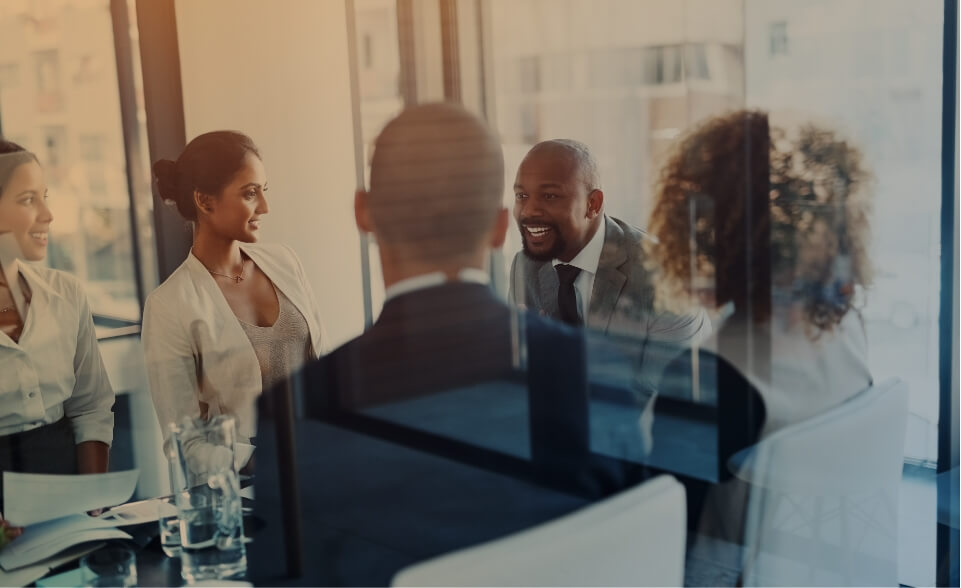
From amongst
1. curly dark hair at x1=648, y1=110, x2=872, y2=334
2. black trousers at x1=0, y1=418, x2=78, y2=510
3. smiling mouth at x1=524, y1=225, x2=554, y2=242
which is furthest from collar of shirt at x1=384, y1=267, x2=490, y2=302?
black trousers at x1=0, y1=418, x2=78, y2=510

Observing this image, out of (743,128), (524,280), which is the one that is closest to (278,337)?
(524,280)

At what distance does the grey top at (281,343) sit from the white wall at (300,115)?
65mm

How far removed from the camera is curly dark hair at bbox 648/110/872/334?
4.75ft

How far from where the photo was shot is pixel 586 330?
153 centimetres

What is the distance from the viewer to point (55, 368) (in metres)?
1.54

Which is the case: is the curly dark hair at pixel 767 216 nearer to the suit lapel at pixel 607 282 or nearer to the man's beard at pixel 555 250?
the suit lapel at pixel 607 282

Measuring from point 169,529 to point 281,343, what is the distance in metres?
0.41

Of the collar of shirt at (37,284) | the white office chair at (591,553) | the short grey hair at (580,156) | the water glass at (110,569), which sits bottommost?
the water glass at (110,569)

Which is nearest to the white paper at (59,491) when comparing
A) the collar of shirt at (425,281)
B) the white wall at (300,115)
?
the white wall at (300,115)

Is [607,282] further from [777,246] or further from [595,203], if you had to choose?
[777,246]

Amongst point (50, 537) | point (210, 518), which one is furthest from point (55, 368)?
point (210, 518)

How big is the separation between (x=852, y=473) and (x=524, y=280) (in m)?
0.69

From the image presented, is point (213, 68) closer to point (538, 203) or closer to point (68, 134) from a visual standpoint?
point (68, 134)

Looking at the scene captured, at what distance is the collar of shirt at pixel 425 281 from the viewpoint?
149cm
